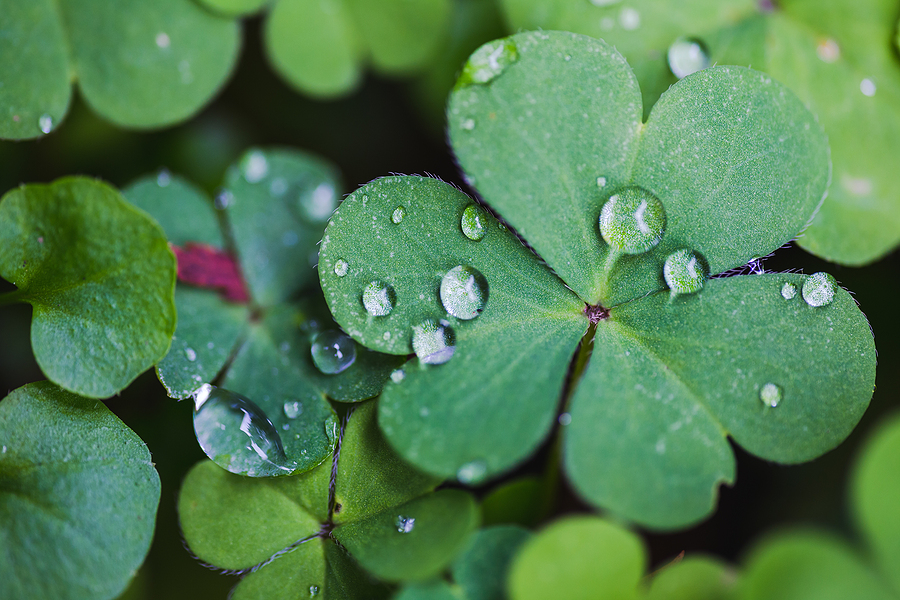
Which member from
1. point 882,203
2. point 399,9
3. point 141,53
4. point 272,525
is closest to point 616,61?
point 882,203

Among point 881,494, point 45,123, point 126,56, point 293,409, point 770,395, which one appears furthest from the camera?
point 126,56

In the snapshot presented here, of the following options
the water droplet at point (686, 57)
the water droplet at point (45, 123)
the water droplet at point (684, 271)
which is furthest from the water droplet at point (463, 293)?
the water droplet at point (45, 123)

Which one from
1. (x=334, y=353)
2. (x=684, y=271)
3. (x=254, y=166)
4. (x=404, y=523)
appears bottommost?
Result: (x=404, y=523)

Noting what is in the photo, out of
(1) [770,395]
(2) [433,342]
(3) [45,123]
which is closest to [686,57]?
(1) [770,395]

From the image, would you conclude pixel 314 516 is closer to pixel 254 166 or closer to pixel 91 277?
A: pixel 91 277

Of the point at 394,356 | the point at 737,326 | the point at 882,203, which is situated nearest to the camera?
the point at 737,326

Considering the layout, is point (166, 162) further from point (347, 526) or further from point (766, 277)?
point (766, 277)

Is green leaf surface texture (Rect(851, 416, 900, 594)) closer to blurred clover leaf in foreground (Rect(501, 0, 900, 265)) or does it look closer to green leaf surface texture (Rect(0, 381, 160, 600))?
blurred clover leaf in foreground (Rect(501, 0, 900, 265))

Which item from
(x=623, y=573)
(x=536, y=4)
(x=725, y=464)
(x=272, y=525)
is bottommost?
(x=272, y=525)
